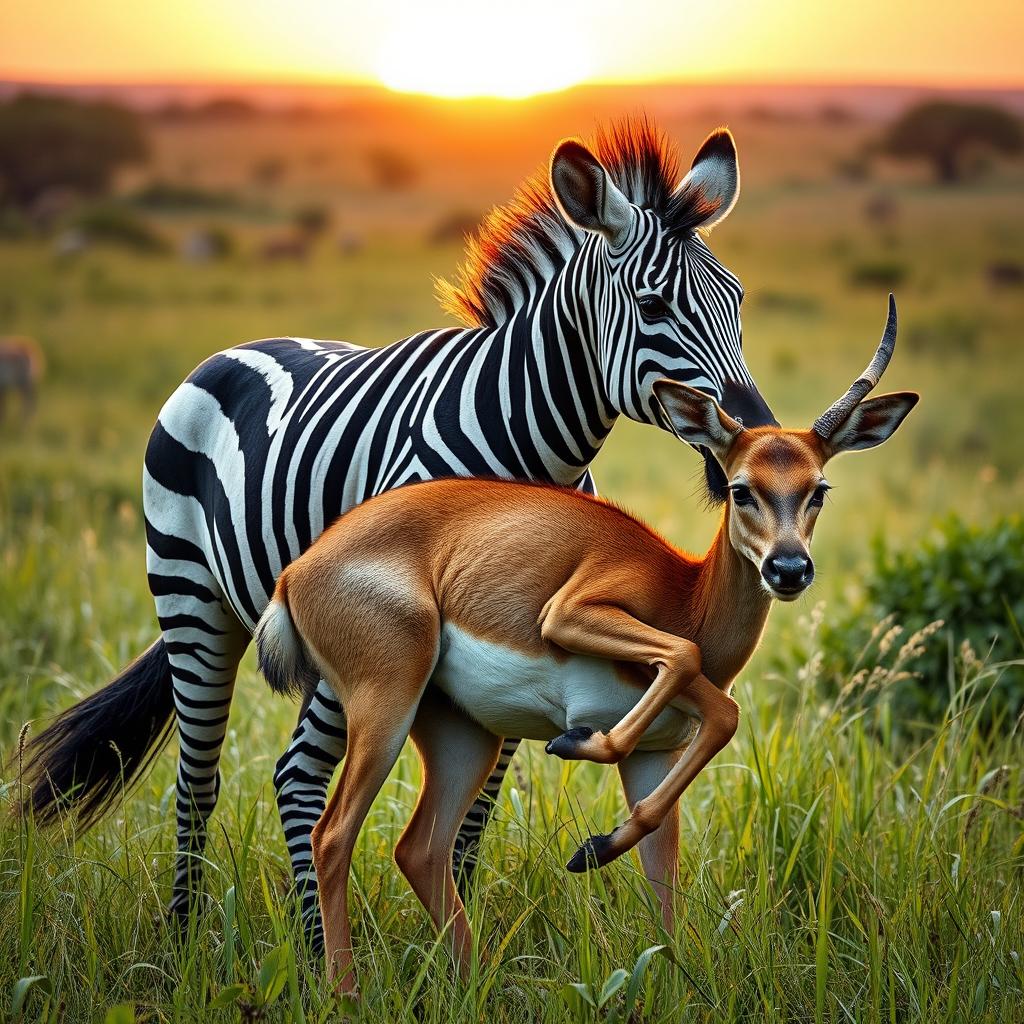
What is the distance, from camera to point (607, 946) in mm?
3830

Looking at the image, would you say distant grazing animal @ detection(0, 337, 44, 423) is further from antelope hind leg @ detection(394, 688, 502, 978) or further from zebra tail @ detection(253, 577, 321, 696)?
antelope hind leg @ detection(394, 688, 502, 978)

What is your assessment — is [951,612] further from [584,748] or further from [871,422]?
[584,748]

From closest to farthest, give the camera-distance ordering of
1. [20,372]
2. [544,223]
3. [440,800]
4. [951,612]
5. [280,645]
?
[280,645], [440,800], [544,223], [951,612], [20,372]

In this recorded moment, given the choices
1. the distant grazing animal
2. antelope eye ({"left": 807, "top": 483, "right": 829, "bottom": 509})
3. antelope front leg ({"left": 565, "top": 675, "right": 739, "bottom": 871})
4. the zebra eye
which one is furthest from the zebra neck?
the distant grazing animal

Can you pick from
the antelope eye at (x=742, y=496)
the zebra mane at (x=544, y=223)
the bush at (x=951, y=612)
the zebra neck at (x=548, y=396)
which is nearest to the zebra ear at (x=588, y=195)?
the zebra mane at (x=544, y=223)

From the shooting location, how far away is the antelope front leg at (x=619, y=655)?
329 centimetres

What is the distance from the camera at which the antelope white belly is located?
140 inches

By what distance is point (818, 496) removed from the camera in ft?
11.5

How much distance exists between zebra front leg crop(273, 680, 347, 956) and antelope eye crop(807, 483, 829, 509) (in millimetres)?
1653

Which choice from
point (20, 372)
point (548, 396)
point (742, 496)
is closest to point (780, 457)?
point (742, 496)

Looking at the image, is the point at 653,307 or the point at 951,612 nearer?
the point at 653,307

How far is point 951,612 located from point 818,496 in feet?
12.3

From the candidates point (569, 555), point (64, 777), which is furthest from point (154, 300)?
point (569, 555)

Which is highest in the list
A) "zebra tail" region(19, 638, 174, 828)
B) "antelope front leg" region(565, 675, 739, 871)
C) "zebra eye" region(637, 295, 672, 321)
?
"zebra eye" region(637, 295, 672, 321)
